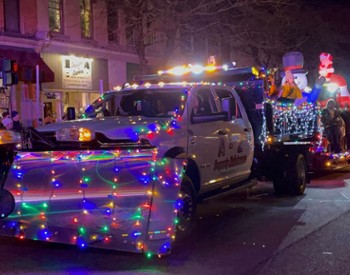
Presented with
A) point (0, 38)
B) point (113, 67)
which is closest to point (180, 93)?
point (0, 38)

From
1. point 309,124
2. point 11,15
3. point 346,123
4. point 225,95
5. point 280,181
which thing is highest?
point 11,15

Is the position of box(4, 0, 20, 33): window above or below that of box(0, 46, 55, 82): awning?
above

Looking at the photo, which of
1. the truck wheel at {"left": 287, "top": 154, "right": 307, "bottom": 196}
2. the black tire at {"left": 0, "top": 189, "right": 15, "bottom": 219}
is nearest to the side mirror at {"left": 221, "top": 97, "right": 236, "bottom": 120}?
the truck wheel at {"left": 287, "top": 154, "right": 307, "bottom": 196}

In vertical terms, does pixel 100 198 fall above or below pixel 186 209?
above

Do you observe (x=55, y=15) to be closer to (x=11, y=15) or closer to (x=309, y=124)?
(x=11, y=15)

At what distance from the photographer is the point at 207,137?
736cm

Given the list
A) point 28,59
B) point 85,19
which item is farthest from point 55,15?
point 28,59

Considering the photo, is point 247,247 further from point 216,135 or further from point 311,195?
point 311,195

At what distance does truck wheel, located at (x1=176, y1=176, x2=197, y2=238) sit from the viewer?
6.45 metres

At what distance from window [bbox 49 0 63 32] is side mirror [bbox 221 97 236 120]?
1270 cm

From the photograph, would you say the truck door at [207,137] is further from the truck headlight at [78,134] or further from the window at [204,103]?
the truck headlight at [78,134]

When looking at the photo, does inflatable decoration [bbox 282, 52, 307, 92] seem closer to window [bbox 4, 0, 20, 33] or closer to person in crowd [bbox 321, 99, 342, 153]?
person in crowd [bbox 321, 99, 342, 153]

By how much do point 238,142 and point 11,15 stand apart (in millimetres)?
12387

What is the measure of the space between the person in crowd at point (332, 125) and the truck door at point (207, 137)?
6007mm
